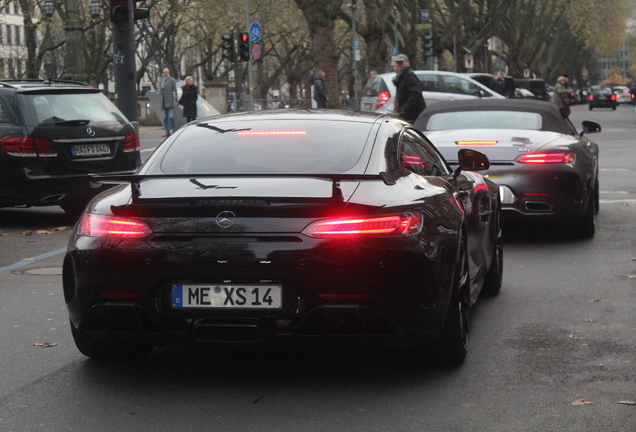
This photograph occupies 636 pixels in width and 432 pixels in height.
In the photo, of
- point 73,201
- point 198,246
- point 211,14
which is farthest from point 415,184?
point 211,14

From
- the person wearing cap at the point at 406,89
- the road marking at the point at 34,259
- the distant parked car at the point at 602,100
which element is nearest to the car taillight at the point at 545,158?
the road marking at the point at 34,259

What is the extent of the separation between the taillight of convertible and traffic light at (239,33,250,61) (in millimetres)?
28562

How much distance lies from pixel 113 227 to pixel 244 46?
93.9ft

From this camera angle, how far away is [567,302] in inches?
292

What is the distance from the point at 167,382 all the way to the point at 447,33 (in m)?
53.4

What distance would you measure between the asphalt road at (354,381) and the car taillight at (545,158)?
2481 mm

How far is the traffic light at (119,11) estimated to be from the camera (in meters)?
17.6

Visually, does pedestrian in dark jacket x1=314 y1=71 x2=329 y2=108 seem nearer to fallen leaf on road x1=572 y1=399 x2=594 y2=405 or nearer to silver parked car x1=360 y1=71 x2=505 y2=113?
silver parked car x1=360 y1=71 x2=505 y2=113

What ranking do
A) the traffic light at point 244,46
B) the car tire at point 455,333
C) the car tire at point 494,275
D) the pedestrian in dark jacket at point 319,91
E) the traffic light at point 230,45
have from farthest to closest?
the pedestrian in dark jacket at point 319,91 → the traffic light at point 230,45 → the traffic light at point 244,46 → the car tire at point 494,275 → the car tire at point 455,333

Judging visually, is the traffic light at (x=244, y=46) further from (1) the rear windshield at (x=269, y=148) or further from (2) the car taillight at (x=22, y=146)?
(1) the rear windshield at (x=269, y=148)

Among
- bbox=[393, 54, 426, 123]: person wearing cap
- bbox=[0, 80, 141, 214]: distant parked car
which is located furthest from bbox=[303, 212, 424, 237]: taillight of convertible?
bbox=[393, 54, 426, 123]: person wearing cap

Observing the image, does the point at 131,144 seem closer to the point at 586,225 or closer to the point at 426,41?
the point at 586,225

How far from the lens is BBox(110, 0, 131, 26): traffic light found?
57.6ft

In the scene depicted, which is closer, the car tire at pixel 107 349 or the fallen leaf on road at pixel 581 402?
the fallen leaf on road at pixel 581 402
